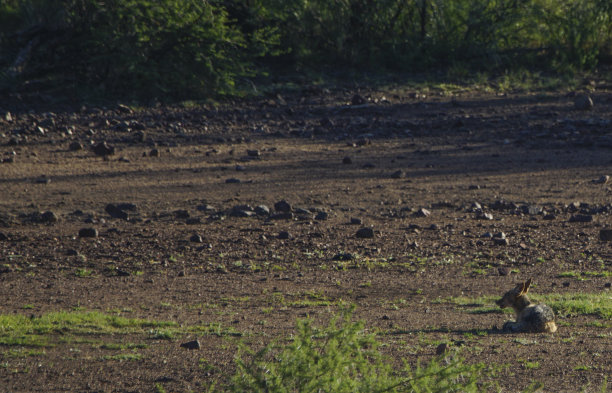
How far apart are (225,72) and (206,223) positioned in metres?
6.92

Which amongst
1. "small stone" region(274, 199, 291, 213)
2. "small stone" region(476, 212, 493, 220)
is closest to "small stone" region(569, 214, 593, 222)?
"small stone" region(476, 212, 493, 220)

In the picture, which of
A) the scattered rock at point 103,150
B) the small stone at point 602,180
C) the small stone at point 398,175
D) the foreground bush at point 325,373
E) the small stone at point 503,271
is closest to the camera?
the foreground bush at point 325,373

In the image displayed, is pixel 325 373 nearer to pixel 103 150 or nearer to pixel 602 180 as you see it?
pixel 602 180

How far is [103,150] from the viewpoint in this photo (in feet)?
38.0

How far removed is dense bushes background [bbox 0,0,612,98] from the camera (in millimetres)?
14930

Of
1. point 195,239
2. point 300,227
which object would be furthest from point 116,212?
point 300,227

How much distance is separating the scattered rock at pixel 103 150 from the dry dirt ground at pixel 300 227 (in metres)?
0.05

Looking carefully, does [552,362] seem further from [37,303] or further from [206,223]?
[206,223]

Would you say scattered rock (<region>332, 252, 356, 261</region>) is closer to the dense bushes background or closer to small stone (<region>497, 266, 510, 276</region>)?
small stone (<region>497, 266, 510, 276</region>)

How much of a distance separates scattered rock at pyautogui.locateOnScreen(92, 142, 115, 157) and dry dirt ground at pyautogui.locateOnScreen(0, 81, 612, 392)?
2.0 inches

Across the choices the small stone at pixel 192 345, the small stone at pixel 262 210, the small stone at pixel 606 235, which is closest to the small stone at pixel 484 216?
the small stone at pixel 606 235

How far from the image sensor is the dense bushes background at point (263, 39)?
14.9m

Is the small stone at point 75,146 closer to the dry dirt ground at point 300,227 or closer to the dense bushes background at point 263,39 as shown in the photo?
the dry dirt ground at point 300,227

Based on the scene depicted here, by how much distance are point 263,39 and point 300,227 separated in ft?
27.5
